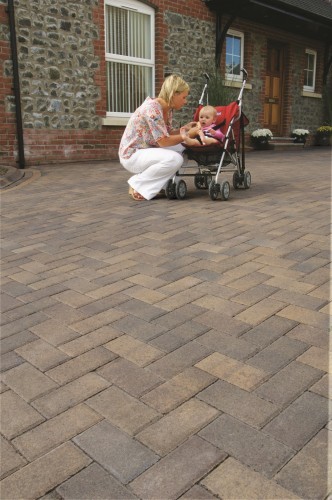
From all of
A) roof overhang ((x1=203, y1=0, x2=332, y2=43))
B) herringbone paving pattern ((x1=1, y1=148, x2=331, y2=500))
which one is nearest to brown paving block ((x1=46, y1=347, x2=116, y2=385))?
herringbone paving pattern ((x1=1, y1=148, x2=331, y2=500))

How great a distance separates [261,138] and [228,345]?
38.4ft

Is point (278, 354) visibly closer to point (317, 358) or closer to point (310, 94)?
point (317, 358)

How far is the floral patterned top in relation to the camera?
4816 millimetres

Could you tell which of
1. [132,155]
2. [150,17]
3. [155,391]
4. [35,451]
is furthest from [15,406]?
[150,17]

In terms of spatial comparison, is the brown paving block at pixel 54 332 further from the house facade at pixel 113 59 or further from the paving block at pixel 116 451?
the house facade at pixel 113 59

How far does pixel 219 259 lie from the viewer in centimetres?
308

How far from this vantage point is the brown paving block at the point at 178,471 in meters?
1.24

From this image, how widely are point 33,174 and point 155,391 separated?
630 centimetres

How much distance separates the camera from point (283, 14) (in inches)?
480

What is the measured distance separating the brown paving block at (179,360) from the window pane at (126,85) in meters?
8.57

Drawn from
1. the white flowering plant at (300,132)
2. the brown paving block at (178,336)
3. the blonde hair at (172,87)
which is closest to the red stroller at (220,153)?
the blonde hair at (172,87)

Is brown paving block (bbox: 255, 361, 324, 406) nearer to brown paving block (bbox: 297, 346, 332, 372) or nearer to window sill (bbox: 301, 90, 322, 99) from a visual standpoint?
brown paving block (bbox: 297, 346, 332, 372)

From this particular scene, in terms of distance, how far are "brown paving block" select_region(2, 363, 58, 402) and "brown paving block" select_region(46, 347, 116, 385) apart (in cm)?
4

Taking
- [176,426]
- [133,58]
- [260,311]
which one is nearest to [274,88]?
[133,58]
